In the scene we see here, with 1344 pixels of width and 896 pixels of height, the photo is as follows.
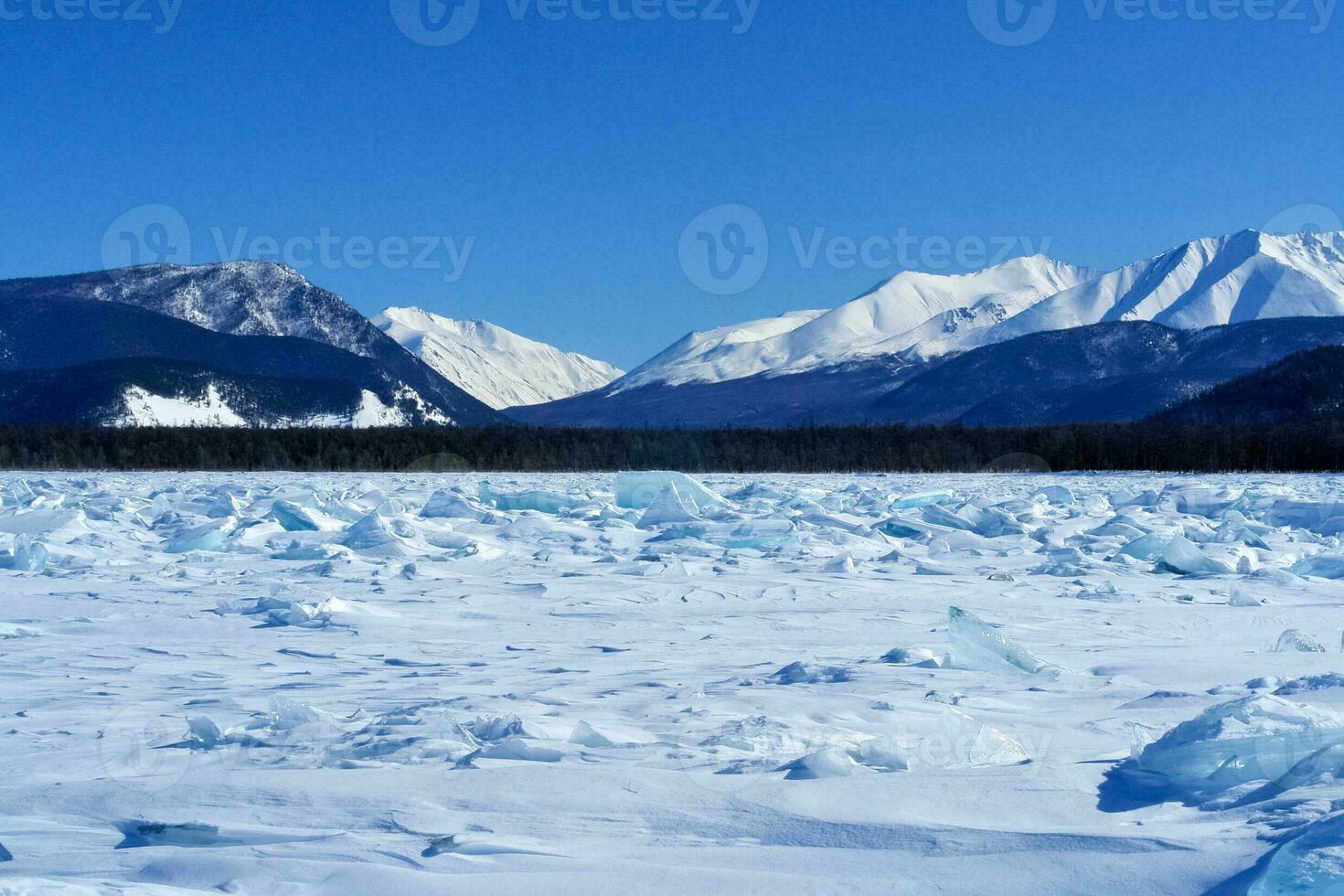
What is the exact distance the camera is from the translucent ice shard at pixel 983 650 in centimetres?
447

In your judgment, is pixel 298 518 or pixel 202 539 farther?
pixel 298 518

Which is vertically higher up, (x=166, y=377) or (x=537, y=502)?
(x=166, y=377)

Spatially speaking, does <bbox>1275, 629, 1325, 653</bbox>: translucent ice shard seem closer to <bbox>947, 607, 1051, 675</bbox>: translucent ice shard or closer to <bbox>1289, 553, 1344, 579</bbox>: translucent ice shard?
<bbox>947, 607, 1051, 675</bbox>: translucent ice shard

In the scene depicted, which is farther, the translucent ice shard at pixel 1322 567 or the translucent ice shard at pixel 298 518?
the translucent ice shard at pixel 298 518

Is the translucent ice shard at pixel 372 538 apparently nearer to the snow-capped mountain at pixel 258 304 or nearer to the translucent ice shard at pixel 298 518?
the translucent ice shard at pixel 298 518

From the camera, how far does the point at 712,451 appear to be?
33781 mm

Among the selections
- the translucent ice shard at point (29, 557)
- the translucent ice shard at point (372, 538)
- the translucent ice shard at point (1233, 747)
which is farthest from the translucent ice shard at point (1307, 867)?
the translucent ice shard at point (29, 557)

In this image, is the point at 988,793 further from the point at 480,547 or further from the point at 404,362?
the point at 404,362

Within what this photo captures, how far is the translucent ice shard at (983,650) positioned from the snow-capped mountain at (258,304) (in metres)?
136

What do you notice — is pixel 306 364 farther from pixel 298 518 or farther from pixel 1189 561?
pixel 1189 561

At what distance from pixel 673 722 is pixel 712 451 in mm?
30104

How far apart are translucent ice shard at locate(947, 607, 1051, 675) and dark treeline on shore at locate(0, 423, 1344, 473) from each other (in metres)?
25.2

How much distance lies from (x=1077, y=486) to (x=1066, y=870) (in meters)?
18.4

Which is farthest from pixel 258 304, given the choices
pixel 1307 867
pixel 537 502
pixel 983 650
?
pixel 1307 867
